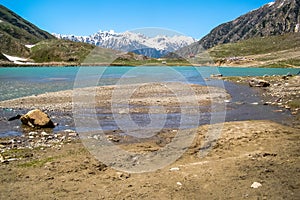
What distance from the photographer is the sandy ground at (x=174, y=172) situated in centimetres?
984

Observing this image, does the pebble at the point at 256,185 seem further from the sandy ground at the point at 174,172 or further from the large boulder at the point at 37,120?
the large boulder at the point at 37,120

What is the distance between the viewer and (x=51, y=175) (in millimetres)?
11680

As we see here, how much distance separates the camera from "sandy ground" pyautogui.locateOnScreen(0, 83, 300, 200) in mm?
9844

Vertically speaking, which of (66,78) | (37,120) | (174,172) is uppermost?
(37,120)

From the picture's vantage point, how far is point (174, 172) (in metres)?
11.7

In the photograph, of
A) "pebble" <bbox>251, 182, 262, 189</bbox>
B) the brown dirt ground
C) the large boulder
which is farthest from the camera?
the large boulder

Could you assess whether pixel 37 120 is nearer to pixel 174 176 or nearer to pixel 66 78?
pixel 174 176

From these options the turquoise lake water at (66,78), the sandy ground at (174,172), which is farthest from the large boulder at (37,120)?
the turquoise lake water at (66,78)

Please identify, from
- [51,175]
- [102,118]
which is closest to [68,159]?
[51,175]

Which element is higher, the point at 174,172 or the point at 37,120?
the point at 37,120

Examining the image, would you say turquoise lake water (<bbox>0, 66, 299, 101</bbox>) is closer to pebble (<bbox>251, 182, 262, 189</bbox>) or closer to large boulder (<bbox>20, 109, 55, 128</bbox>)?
large boulder (<bbox>20, 109, 55, 128</bbox>)

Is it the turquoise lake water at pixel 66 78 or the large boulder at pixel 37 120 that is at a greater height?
the large boulder at pixel 37 120

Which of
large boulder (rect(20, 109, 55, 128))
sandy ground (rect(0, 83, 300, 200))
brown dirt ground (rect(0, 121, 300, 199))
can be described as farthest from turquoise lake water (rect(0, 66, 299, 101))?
brown dirt ground (rect(0, 121, 300, 199))

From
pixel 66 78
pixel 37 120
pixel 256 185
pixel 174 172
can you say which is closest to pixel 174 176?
pixel 174 172
